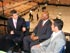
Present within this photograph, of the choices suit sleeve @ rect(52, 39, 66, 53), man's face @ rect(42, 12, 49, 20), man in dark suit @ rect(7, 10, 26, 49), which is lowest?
man in dark suit @ rect(7, 10, 26, 49)

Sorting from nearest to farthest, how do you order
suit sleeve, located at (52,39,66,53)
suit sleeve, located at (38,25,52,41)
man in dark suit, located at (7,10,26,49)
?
1. suit sleeve, located at (52,39,66,53)
2. suit sleeve, located at (38,25,52,41)
3. man in dark suit, located at (7,10,26,49)

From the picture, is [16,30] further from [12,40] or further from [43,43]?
[43,43]

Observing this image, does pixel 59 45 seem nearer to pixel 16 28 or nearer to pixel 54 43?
pixel 54 43

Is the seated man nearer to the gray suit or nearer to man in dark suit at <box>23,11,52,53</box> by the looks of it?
the gray suit

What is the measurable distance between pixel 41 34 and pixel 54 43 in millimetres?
820

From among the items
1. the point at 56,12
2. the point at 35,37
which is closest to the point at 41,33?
the point at 35,37

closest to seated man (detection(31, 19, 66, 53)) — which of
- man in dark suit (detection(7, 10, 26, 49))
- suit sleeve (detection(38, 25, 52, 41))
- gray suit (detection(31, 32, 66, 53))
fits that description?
gray suit (detection(31, 32, 66, 53))

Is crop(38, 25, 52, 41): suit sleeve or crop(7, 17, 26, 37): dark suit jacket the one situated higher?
crop(38, 25, 52, 41): suit sleeve

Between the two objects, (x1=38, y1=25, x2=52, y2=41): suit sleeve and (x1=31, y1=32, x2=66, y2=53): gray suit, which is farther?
(x1=38, y1=25, x2=52, y2=41): suit sleeve

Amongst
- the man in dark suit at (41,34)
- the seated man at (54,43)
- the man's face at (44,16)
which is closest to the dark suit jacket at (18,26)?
the man in dark suit at (41,34)

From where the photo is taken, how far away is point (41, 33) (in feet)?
15.0

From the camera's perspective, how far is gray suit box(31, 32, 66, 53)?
366 cm

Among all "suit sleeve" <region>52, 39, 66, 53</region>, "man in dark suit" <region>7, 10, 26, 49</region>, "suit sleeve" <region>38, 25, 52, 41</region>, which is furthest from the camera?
"man in dark suit" <region>7, 10, 26, 49</region>

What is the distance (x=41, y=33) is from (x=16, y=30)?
0.76 m
